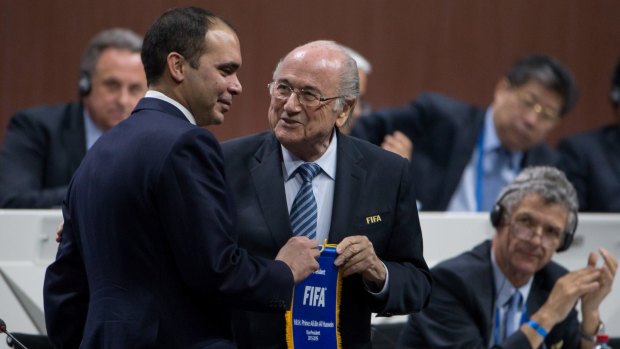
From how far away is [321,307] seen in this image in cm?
259

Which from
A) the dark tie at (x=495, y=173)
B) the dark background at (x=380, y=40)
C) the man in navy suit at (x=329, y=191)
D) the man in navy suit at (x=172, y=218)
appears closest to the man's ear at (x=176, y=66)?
the man in navy suit at (x=172, y=218)

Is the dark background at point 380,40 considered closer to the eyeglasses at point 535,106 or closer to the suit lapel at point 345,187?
the eyeglasses at point 535,106

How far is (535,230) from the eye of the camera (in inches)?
139

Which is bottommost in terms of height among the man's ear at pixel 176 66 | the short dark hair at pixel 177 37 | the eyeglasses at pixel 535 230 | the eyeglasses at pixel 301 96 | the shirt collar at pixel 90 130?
the eyeglasses at pixel 535 230

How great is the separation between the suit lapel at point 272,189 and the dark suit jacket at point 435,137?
2.01 m

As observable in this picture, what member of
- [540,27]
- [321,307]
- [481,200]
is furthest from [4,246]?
[540,27]

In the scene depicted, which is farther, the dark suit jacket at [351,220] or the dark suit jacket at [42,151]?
the dark suit jacket at [42,151]

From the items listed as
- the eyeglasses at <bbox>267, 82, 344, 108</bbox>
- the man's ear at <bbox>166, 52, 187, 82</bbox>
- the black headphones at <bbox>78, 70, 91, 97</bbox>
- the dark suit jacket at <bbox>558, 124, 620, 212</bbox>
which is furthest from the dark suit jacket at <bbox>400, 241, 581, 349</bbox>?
the black headphones at <bbox>78, 70, 91, 97</bbox>

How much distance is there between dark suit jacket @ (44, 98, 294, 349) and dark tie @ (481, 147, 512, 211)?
264cm

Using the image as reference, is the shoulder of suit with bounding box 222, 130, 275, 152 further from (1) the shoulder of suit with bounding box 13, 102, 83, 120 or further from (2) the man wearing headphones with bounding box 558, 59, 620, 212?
(2) the man wearing headphones with bounding box 558, 59, 620, 212

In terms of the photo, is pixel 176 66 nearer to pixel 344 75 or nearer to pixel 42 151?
pixel 344 75

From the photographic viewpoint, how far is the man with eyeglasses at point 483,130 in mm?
4824

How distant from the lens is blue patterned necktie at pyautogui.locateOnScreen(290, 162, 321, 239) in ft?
8.87

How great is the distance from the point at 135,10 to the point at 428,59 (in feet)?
5.92
